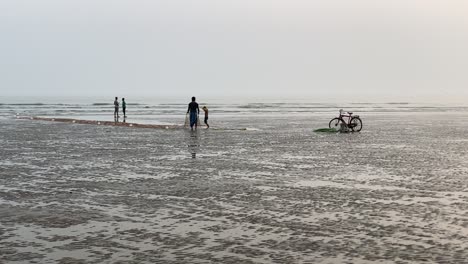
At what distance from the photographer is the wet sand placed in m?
7.93

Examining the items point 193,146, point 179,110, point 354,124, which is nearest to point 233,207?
point 193,146

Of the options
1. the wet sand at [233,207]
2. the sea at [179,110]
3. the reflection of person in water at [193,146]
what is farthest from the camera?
the sea at [179,110]

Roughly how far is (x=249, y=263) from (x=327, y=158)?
13.7 metres

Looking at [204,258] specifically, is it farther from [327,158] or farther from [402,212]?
[327,158]

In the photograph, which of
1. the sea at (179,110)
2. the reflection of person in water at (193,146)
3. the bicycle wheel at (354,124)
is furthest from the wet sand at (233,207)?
the sea at (179,110)

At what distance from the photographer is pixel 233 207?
11281 mm

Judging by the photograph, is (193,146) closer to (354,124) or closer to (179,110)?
(354,124)

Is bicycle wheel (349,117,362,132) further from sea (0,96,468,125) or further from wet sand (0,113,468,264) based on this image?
sea (0,96,468,125)

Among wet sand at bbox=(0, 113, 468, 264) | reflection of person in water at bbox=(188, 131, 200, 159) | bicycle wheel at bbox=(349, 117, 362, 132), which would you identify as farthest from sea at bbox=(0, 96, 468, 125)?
wet sand at bbox=(0, 113, 468, 264)

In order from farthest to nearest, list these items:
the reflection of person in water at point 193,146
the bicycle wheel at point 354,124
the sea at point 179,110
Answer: the sea at point 179,110
the bicycle wheel at point 354,124
the reflection of person in water at point 193,146

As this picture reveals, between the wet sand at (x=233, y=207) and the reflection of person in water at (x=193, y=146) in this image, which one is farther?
the reflection of person in water at (x=193, y=146)

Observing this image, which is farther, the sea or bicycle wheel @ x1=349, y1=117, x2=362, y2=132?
the sea

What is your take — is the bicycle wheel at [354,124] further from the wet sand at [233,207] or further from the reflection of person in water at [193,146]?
the wet sand at [233,207]

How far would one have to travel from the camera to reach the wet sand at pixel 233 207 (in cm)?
793
